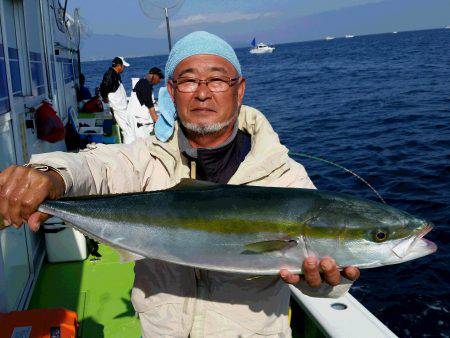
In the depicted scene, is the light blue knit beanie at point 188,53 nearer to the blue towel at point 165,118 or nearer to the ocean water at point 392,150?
the blue towel at point 165,118

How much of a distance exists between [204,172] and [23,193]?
1170 millimetres

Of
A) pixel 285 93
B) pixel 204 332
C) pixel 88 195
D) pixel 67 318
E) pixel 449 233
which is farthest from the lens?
pixel 285 93

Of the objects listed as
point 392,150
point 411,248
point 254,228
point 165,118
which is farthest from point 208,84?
point 392,150

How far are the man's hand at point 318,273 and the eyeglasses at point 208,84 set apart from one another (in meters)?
1.24

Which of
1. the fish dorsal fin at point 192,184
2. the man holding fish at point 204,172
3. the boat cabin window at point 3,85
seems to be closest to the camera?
the fish dorsal fin at point 192,184

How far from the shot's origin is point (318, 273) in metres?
2.22

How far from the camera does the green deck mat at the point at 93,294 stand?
4.41m

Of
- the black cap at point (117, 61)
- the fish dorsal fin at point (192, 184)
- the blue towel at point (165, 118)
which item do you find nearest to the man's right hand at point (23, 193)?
the fish dorsal fin at point (192, 184)

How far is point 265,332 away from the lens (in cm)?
261

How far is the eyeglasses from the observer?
2.76 m

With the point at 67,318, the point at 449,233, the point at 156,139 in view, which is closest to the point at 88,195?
the point at 156,139

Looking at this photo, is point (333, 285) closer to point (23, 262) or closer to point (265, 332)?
point (265, 332)

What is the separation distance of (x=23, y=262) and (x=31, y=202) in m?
3.35

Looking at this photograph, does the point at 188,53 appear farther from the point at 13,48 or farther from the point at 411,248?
the point at 13,48
